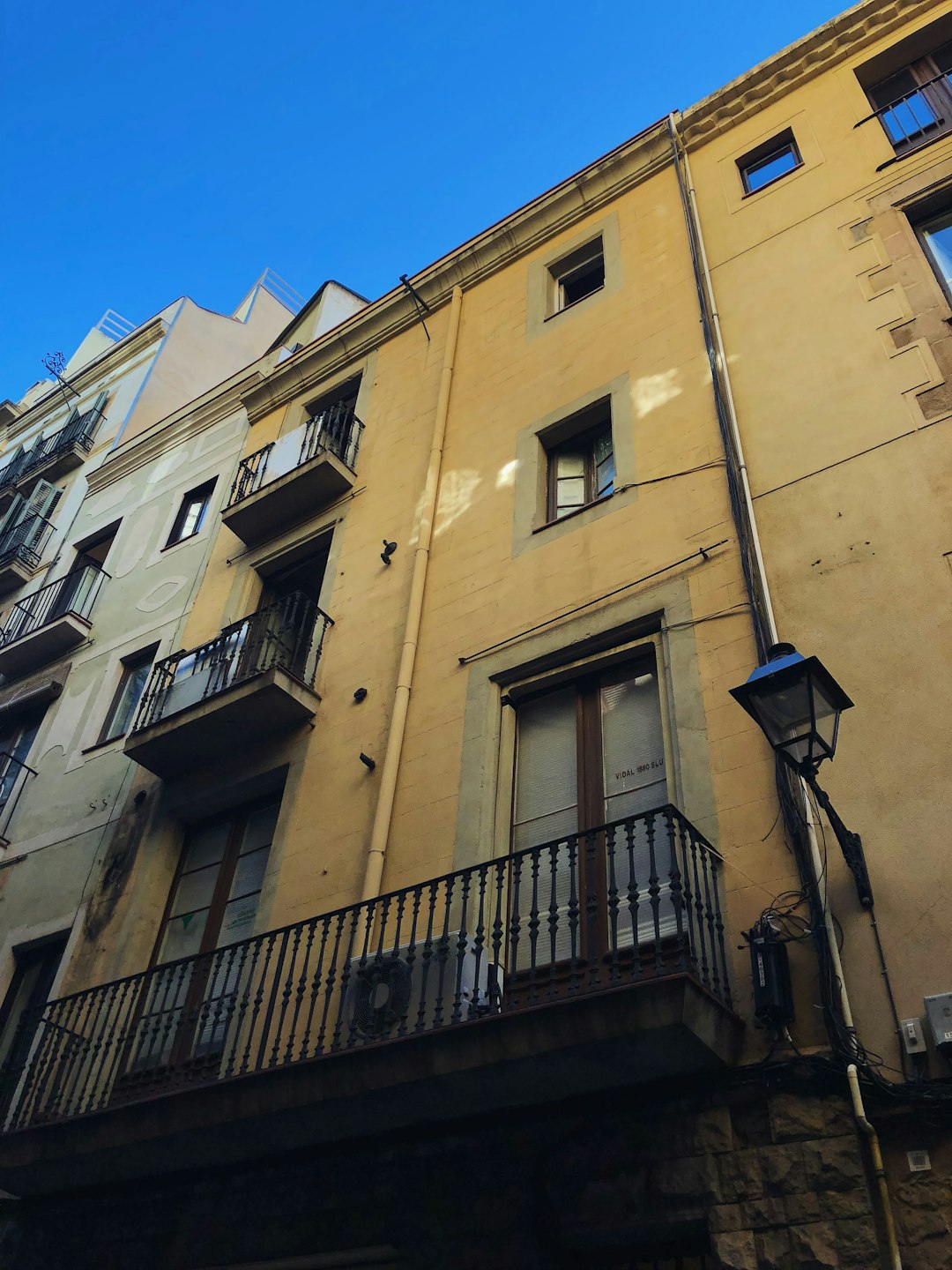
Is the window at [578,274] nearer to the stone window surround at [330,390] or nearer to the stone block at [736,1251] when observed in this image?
the stone window surround at [330,390]

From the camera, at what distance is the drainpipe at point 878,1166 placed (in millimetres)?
5203

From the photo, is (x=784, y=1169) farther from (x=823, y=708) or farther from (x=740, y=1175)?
(x=823, y=708)

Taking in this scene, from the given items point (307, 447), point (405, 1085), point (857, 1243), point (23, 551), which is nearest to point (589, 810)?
point (405, 1085)

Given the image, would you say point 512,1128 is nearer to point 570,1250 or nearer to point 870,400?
point 570,1250

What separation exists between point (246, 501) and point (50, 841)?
5.00m

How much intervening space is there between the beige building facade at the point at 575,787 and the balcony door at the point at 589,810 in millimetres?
43

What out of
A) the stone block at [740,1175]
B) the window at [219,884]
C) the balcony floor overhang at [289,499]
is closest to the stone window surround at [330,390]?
the balcony floor overhang at [289,499]

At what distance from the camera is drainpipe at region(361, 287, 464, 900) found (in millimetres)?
9133

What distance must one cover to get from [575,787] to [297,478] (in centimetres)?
689

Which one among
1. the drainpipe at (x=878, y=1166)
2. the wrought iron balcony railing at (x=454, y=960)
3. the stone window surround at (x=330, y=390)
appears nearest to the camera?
the drainpipe at (x=878, y=1166)

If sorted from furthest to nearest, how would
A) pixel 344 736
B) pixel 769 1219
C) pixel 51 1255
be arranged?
pixel 344 736, pixel 51 1255, pixel 769 1219

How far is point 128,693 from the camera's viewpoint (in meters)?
14.7

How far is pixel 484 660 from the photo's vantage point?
9.93 metres

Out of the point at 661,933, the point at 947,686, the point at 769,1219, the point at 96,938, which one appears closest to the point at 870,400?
the point at 947,686
